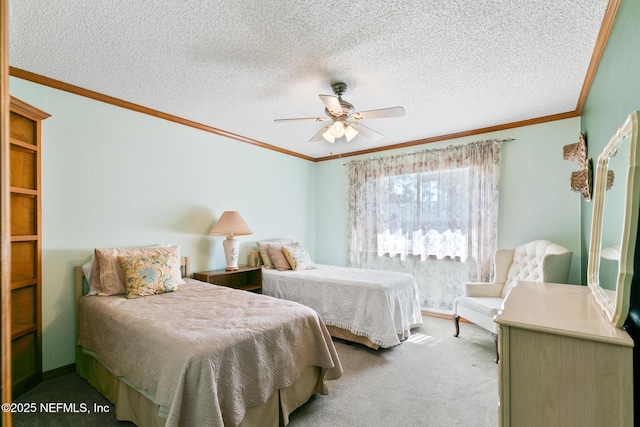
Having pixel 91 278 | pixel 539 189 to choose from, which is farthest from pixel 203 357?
pixel 539 189

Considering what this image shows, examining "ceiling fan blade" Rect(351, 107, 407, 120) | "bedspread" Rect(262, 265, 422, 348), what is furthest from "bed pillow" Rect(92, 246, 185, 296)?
"ceiling fan blade" Rect(351, 107, 407, 120)

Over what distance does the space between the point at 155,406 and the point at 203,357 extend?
521 millimetres

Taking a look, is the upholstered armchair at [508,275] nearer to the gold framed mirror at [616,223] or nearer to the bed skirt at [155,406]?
the gold framed mirror at [616,223]

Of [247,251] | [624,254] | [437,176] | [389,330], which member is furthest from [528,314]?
[247,251]

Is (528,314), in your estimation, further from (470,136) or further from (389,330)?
(470,136)

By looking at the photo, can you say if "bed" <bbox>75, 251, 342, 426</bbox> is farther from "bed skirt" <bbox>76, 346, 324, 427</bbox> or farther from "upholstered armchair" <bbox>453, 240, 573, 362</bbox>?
"upholstered armchair" <bbox>453, 240, 573, 362</bbox>

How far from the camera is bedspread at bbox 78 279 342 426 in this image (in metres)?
1.47

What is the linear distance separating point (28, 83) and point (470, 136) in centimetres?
472

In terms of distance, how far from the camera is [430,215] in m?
4.29

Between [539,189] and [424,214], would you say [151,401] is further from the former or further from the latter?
[539,189]

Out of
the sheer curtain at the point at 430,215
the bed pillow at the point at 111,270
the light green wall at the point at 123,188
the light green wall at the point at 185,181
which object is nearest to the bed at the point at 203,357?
the bed pillow at the point at 111,270

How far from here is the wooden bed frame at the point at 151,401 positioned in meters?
1.73

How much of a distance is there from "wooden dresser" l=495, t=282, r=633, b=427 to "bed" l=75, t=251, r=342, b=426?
1.21m

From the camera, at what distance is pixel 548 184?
3.50m
